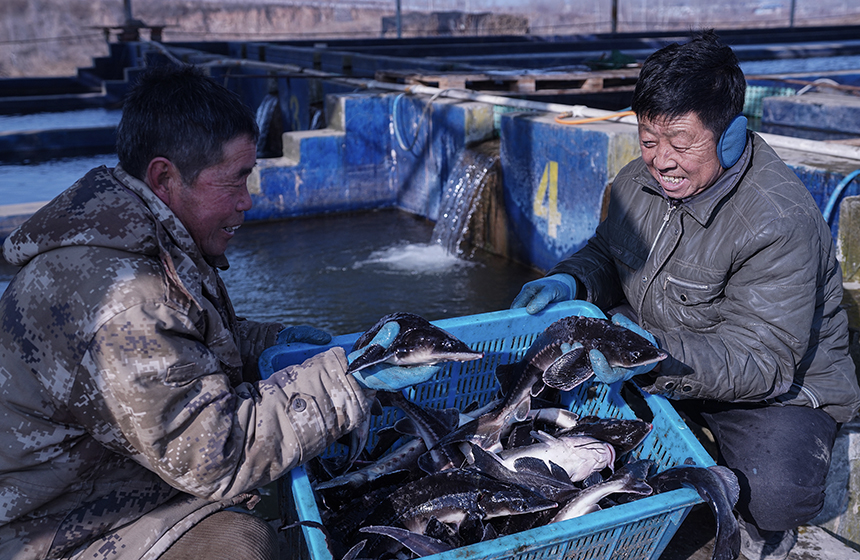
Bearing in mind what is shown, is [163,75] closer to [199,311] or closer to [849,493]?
[199,311]

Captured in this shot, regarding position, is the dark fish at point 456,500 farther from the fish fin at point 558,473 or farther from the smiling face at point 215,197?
the smiling face at point 215,197

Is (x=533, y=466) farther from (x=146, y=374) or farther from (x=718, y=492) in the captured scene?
(x=146, y=374)

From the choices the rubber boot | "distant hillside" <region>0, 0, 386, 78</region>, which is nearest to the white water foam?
the rubber boot

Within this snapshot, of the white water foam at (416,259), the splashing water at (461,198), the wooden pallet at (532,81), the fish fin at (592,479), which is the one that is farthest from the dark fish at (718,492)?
the wooden pallet at (532,81)

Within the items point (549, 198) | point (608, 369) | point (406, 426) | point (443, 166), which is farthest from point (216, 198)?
point (443, 166)

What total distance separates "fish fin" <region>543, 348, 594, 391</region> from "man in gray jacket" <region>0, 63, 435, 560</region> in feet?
1.55

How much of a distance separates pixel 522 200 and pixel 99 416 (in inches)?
203

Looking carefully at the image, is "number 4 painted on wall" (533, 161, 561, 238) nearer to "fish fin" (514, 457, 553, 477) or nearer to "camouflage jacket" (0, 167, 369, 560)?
"fish fin" (514, 457, 553, 477)

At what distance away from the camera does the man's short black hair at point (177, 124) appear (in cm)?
192

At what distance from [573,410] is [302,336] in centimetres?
112

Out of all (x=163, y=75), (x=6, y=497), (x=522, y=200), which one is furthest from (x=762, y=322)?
(x=522, y=200)

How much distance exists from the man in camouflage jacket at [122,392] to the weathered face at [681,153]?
57.6 inches

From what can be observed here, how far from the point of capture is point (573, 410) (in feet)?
9.38

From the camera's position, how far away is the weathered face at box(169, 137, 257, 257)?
1997 millimetres
